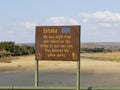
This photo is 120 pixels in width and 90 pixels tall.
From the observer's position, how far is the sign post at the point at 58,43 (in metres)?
14.0

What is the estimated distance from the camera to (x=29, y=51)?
59.2 m

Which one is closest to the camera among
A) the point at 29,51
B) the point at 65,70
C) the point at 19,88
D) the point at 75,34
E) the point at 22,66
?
the point at 75,34

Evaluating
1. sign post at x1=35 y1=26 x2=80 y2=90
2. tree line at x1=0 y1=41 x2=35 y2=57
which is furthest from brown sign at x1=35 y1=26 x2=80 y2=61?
tree line at x1=0 y1=41 x2=35 y2=57

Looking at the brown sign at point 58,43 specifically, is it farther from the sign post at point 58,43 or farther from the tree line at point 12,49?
the tree line at point 12,49

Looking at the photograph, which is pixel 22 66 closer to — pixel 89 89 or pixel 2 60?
pixel 2 60

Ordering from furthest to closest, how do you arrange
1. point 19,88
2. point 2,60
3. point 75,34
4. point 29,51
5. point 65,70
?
point 29,51
point 2,60
point 65,70
point 19,88
point 75,34

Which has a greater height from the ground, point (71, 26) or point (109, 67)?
point (71, 26)

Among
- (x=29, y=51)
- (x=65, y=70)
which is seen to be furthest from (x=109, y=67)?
(x=29, y=51)

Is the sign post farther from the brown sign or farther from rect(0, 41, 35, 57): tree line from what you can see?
rect(0, 41, 35, 57): tree line

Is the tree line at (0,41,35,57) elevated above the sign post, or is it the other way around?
the sign post

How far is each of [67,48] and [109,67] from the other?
80.3 feet

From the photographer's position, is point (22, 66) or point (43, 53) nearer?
point (43, 53)

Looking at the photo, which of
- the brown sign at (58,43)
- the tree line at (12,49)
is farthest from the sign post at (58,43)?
the tree line at (12,49)

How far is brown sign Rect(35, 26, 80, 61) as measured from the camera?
1405 cm
